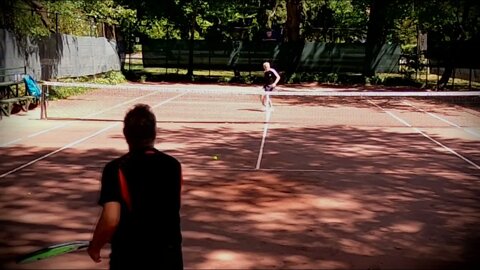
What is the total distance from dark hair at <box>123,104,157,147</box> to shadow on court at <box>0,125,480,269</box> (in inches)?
73.6

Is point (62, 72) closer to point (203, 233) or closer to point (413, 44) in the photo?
point (203, 233)

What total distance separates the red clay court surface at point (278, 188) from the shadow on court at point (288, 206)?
0.02m

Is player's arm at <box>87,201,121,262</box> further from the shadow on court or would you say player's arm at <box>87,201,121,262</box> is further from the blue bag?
the blue bag

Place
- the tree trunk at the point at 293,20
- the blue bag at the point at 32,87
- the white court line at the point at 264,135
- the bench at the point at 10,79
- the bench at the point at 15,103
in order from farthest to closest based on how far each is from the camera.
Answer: the tree trunk at the point at 293,20, the blue bag at the point at 32,87, the bench at the point at 15,103, the bench at the point at 10,79, the white court line at the point at 264,135

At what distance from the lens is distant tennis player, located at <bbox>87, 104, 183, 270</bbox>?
208cm

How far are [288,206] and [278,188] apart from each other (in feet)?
2.60

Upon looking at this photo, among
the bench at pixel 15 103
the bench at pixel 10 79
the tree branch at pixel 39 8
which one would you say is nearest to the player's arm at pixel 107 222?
the tree branch at pixel 39 8

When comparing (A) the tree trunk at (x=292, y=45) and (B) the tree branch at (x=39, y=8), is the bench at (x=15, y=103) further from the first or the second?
(A) the tree trunk at (x=292, y=45)

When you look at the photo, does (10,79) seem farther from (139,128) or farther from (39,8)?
(139,128)

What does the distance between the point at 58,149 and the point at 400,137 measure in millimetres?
6019

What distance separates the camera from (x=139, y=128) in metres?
2.12

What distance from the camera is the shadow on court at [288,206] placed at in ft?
13.3

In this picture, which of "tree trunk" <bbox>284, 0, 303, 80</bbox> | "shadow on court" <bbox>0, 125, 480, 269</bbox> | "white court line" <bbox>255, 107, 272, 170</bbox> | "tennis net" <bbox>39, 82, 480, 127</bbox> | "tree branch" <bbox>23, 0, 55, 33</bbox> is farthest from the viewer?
"tree trunk" <bbox>284, 0, 303, 80</bbox>

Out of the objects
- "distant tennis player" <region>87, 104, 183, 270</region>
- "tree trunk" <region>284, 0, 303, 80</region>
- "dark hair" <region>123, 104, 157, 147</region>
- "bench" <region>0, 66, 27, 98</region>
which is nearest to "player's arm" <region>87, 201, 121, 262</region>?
"distant tennis player" <region>87, 104, 183, 270</region>
